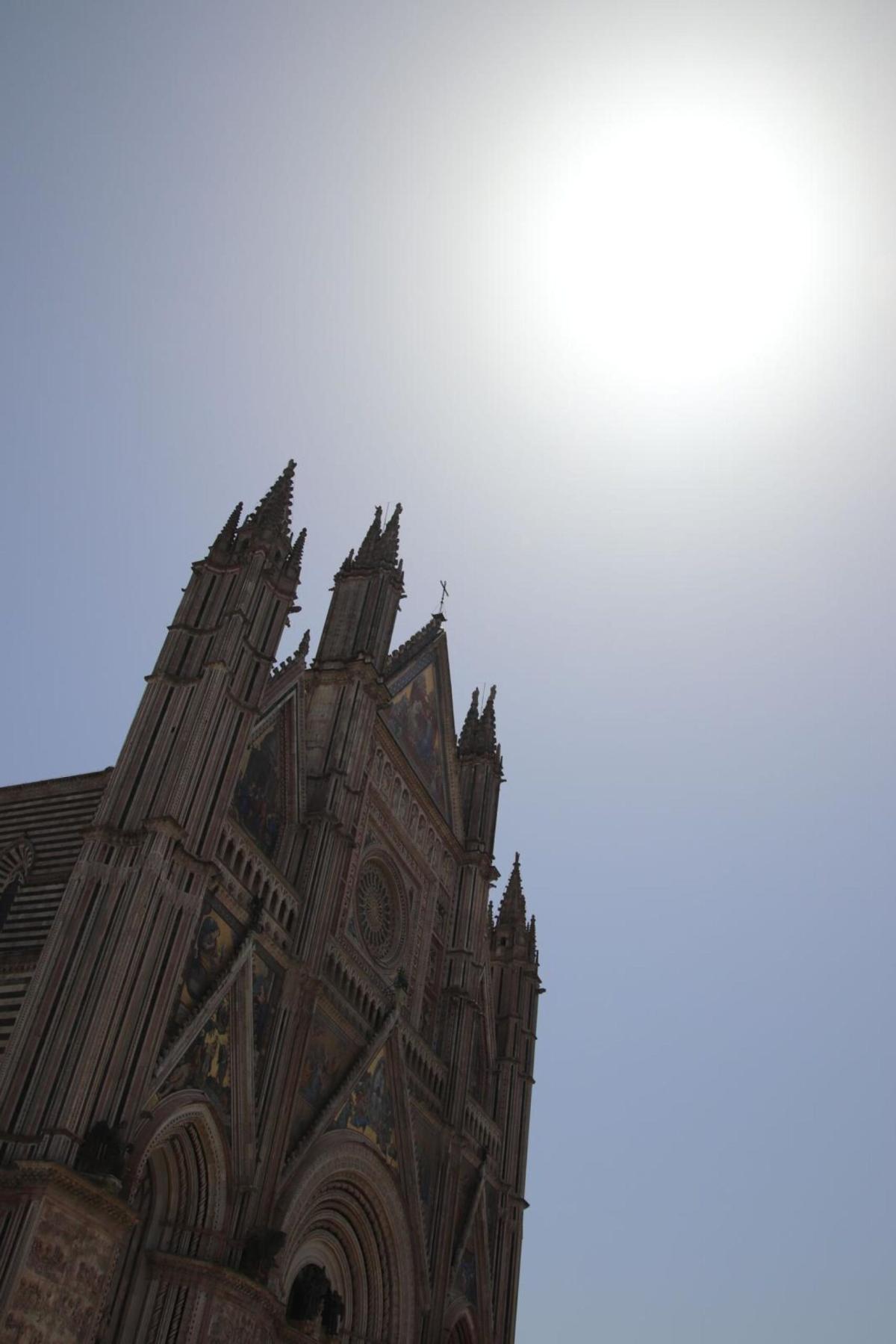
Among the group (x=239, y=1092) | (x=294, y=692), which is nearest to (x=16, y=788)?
(x=294, y=692)

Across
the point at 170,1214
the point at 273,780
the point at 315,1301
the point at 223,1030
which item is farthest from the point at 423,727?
the point at 170,1214

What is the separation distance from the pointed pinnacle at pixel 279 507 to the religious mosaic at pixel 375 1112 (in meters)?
13.0

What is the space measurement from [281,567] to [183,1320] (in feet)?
51.0

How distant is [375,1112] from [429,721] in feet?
41.9

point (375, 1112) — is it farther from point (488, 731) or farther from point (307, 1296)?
point (488, 731)

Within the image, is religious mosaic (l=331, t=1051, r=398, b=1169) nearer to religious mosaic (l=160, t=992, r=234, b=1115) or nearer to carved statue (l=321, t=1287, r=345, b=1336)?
carved statue (l=321, t=1287, r=345, b=1336)

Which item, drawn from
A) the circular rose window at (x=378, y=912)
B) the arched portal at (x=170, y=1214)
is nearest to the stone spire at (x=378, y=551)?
the circular rose window at (x=378, y=912)

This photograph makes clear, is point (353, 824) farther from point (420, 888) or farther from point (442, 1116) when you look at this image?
point (442, 1116)

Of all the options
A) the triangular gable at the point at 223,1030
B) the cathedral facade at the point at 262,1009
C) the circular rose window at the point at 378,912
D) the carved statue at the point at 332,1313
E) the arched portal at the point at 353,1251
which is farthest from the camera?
the circular rose window at the point at 378,912

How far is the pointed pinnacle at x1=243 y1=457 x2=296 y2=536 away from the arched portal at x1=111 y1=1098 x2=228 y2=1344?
13.3 meters

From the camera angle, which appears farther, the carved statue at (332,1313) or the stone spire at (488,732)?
the stone spire at (488,732)

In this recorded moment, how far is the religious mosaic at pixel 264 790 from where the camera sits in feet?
86.0

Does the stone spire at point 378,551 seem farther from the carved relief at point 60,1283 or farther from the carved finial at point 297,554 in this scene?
the carved relief at point 60,1283

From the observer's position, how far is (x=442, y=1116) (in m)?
32.0
